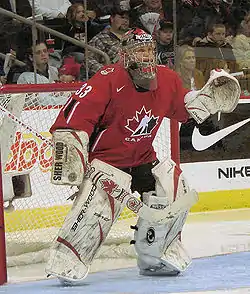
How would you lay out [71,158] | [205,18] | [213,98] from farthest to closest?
[205,18] → [213,98] → [71,158]

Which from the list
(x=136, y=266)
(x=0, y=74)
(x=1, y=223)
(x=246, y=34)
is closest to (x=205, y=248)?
(x=136, y=266)

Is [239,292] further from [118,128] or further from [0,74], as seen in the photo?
[0,74]

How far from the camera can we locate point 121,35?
21.9 ft

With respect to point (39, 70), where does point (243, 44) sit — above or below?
above

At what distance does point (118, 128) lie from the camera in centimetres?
407

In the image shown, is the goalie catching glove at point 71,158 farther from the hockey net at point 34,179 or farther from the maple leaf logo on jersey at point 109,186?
the hockey net at point 34,179

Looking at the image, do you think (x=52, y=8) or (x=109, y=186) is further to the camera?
(x=52, y=8)

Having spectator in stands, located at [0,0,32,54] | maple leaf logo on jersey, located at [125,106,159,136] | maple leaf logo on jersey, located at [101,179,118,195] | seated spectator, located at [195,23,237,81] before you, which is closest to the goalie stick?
maple leaf logo on jersey, located at [101,179,118,195]

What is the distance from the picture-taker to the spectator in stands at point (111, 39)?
21.4 ft

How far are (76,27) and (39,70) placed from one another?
478 millimetres

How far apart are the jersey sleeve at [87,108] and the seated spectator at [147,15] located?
114 inches

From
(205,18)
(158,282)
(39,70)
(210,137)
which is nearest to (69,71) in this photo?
(39,70)

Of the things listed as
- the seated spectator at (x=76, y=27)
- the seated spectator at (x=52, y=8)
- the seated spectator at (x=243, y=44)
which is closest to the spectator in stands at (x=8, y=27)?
the seated spectator at (x=52, y=8)

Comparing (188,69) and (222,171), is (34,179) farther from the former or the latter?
(188,69)
